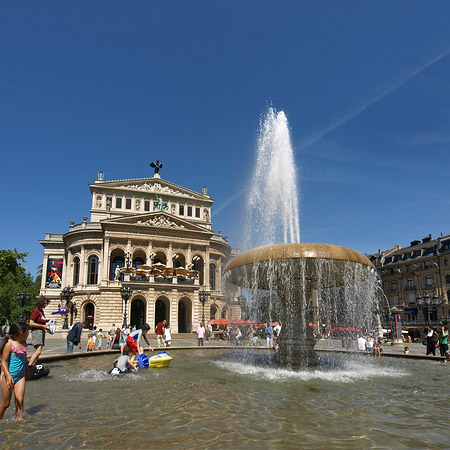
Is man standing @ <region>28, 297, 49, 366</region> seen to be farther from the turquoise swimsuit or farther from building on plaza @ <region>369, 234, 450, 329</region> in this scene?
building on plaza @ <region>369, 234, 450, 329</region>

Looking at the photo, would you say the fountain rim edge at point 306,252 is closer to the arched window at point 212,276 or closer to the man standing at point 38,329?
the man standing at point 38,329

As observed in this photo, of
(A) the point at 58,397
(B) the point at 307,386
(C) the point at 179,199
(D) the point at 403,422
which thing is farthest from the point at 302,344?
(C) the point at 179,199

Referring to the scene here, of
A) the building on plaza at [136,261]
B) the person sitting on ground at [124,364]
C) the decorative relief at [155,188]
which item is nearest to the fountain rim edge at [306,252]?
the person sitting on ground at [124,364]

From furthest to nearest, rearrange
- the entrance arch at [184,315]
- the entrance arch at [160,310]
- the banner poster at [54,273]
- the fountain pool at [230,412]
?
the banner poster at [54,273] < the entrance arch at [160,310] < the entrance arch at [184,315] < the fountain pool at [230,412]

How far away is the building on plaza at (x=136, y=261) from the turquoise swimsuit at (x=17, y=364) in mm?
37549

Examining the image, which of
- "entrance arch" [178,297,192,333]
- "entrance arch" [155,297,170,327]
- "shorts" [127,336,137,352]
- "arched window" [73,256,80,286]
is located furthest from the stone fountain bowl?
"arched window" [73,256,80,286]

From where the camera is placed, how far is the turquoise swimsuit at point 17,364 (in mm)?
5047

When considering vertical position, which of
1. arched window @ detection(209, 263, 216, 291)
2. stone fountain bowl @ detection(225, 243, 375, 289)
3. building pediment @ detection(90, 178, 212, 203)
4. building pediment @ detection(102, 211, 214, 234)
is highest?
building pediment @ detection(90, 178, 212, 203)

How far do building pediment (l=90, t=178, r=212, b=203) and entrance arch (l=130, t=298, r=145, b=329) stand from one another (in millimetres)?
15186

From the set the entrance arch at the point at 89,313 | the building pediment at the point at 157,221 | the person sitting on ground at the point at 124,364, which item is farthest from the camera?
the building pediment at the point at 157,221

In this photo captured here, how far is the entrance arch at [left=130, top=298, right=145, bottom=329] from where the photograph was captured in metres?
46.9

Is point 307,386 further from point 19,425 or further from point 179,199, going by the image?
point 179,199

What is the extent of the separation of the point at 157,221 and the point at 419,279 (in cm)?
3632

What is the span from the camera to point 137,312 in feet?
156
